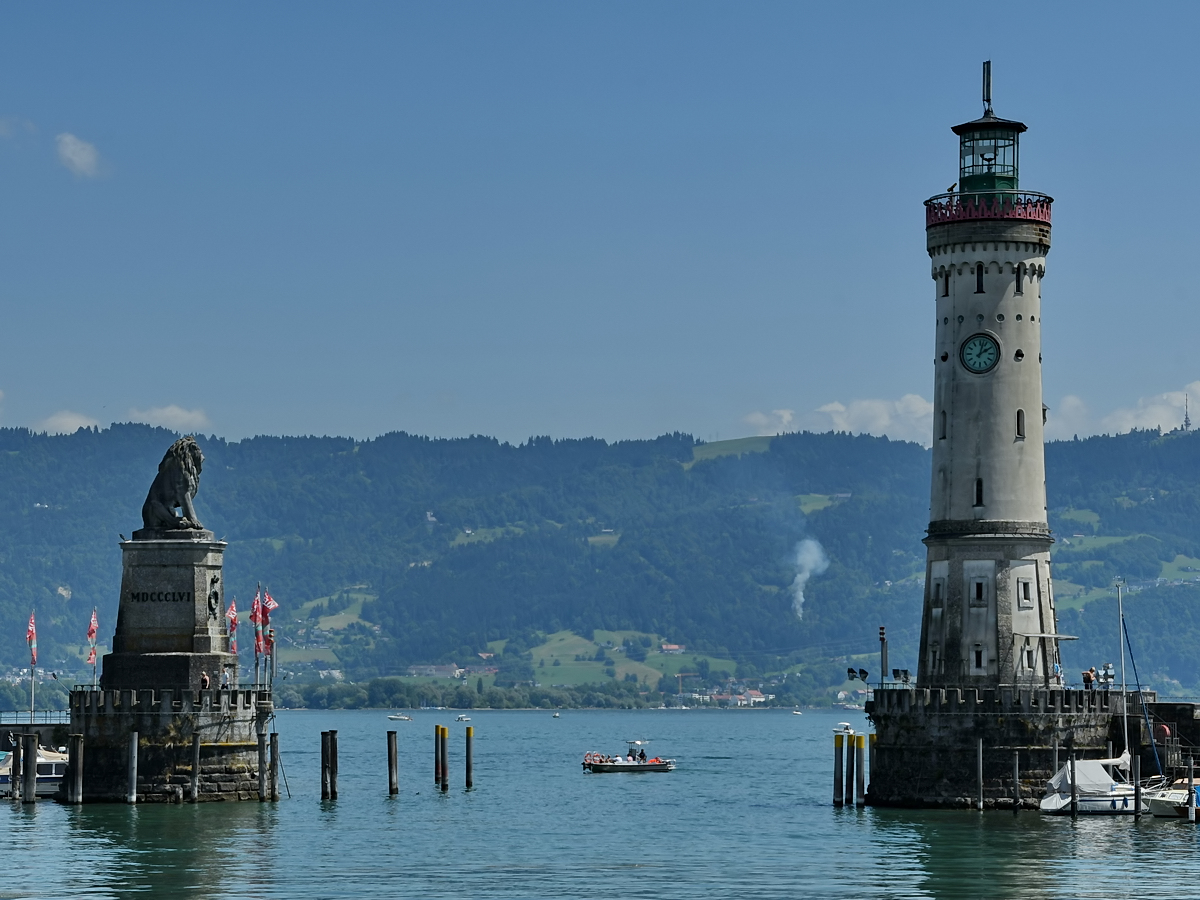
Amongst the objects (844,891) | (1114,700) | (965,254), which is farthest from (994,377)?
(844,891)

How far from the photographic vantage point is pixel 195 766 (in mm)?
100938

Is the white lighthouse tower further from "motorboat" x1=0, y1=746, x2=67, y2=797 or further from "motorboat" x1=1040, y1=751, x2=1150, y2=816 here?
"motorboat" x1=0, y1=746, x2=67, y2=797

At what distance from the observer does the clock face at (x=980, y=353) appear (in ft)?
336

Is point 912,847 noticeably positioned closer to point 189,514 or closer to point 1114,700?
point 1114,700

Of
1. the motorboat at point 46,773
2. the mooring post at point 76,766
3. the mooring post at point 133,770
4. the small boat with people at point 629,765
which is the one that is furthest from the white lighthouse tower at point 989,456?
the small boat with people at point 629,765

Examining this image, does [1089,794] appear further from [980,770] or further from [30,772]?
[30,772]

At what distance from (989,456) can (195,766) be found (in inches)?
1497

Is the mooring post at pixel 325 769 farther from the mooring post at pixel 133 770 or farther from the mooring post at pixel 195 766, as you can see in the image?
the mooring post at pixel 133 770

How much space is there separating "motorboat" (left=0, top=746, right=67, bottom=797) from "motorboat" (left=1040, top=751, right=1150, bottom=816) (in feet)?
157

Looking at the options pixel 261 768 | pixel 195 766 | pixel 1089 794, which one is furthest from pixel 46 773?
pixel 1089 794

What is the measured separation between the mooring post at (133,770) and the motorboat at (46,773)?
41.7ft

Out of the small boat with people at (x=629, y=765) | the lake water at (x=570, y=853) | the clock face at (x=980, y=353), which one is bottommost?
the small boat with people at (x=629, y=765)

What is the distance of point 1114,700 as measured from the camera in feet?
329

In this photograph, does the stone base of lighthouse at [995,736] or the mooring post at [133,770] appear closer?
the stone base of lighthouse at [995,736]
